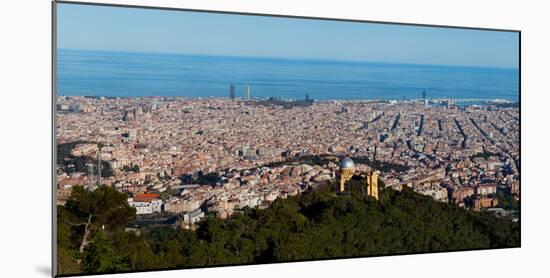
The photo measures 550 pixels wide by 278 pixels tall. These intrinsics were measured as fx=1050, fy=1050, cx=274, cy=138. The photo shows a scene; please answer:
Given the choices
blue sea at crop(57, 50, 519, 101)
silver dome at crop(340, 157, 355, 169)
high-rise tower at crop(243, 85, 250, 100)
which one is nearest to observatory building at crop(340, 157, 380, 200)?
silver dome at crop(340, 157, 355, 169)

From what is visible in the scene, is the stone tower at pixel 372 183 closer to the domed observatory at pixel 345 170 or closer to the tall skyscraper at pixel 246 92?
the domed observatory at pixel 345 170

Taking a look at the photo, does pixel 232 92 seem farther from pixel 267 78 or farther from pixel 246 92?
pixel 267 78

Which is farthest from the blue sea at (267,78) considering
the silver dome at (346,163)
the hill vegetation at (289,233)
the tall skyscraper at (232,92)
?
the hill vegetation at (289,233)

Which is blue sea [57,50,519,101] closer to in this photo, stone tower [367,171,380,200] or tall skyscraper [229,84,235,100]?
tall skyscraper [229,84,235,100]

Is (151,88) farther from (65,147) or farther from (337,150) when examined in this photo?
(337,150)

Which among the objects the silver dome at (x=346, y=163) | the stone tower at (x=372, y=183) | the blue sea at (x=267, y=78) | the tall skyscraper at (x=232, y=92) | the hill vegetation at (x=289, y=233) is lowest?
the hill vegetation at (x=289, y=233)

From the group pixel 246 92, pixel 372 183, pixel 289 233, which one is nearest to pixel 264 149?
pixel 246 92
